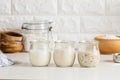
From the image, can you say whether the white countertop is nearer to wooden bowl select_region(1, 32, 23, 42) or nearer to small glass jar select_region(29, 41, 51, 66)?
small glass jar select_region(29, 41, 51, 66)

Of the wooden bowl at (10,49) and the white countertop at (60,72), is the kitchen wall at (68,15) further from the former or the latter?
the white countertop at (60,72)

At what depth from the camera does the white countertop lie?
0.99 meters

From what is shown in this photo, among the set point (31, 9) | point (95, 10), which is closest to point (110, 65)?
point (95, 10)

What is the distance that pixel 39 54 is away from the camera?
116cm

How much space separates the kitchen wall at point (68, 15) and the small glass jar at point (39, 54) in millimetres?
477

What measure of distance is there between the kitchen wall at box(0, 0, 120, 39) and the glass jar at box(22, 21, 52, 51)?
69 millimetres

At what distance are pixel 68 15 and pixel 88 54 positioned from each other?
21.6 inches

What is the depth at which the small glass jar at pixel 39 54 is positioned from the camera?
3.81ft

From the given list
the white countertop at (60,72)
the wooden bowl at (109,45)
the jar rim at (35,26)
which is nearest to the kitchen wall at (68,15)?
the jar rim at (35,26)

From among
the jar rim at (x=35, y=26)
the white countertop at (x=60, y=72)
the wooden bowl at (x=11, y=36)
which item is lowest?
the white countertop at (x=60, y=72)

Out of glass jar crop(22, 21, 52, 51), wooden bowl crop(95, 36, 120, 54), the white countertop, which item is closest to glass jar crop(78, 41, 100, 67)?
the white countertop

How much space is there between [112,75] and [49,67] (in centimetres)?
25

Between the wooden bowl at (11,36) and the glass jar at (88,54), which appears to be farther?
the wooden bowl at (11,36)

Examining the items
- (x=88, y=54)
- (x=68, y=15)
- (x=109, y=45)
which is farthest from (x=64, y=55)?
(x=68, y=15)
